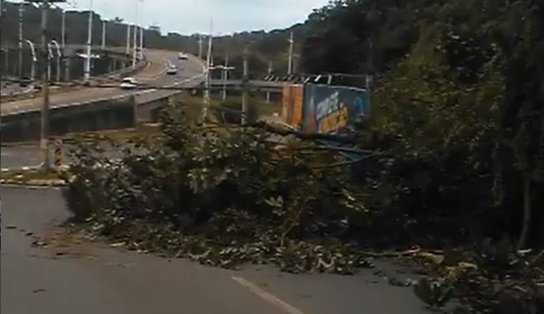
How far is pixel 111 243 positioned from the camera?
1170 cm

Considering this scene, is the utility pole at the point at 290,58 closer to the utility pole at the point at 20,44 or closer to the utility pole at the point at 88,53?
the utility pole at the point at 88,53

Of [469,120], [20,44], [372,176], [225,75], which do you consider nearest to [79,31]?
[20,44]

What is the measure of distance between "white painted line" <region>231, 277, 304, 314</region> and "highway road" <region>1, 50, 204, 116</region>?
2.17 metres

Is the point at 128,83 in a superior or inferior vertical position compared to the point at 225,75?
superior

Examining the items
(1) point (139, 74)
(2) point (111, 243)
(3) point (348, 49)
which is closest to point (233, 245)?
(2) point (111, 243)

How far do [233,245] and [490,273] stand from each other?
11.9ft

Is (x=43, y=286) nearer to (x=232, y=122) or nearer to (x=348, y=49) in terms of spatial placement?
(x=232, y=122)

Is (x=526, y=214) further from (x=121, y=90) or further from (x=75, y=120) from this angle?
(x=75, y=120)

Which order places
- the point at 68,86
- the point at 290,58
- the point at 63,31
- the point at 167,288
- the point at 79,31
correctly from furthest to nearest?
the point at 290,58 < the point at 167,288 < the point at 79,31 < the point at 68,86 < the point at 63,31

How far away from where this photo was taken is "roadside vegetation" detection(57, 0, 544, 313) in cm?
1075

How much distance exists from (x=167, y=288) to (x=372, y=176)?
13.8 ft

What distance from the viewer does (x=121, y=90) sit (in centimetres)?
442

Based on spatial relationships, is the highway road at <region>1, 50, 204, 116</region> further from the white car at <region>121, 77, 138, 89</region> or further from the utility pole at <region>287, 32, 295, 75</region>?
the utility pole at <region>287, 32, 295, 75</region>

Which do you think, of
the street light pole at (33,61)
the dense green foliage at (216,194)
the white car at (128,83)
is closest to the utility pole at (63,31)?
the street light pole at (33,61)
